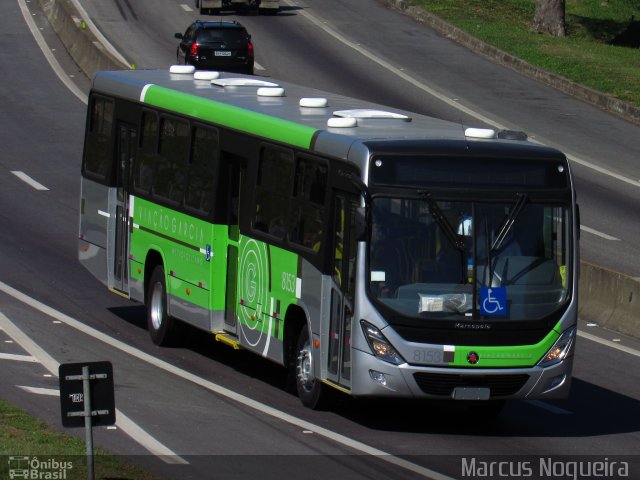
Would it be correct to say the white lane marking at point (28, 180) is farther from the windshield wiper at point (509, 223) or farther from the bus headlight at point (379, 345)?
the windshield wiper at point (509, 223)

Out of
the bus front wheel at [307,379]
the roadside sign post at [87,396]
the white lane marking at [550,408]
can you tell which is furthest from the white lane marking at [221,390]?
the roadside sign post at [87,396]

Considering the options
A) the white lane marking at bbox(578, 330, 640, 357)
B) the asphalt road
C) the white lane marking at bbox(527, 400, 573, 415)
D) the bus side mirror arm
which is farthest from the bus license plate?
the white lane marking at bbox(578, 330, 640, 357)

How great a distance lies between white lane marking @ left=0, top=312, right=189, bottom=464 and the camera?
1254 cm

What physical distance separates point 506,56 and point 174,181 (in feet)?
97.4

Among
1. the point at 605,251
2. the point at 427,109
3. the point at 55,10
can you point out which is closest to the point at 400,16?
the point at 55,10

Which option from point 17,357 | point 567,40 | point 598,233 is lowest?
point 598,233

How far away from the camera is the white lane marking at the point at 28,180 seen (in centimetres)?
2944

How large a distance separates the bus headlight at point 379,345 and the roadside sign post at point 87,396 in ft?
13.0

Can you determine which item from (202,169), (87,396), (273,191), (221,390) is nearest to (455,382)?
(221,390)

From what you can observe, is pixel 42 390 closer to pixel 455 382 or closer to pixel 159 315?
pixel 159 315

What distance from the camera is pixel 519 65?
1784 inches

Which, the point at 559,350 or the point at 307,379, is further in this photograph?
the point at 307,379

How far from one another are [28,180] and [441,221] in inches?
702

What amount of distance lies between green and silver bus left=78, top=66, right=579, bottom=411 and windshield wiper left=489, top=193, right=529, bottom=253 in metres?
0.01
